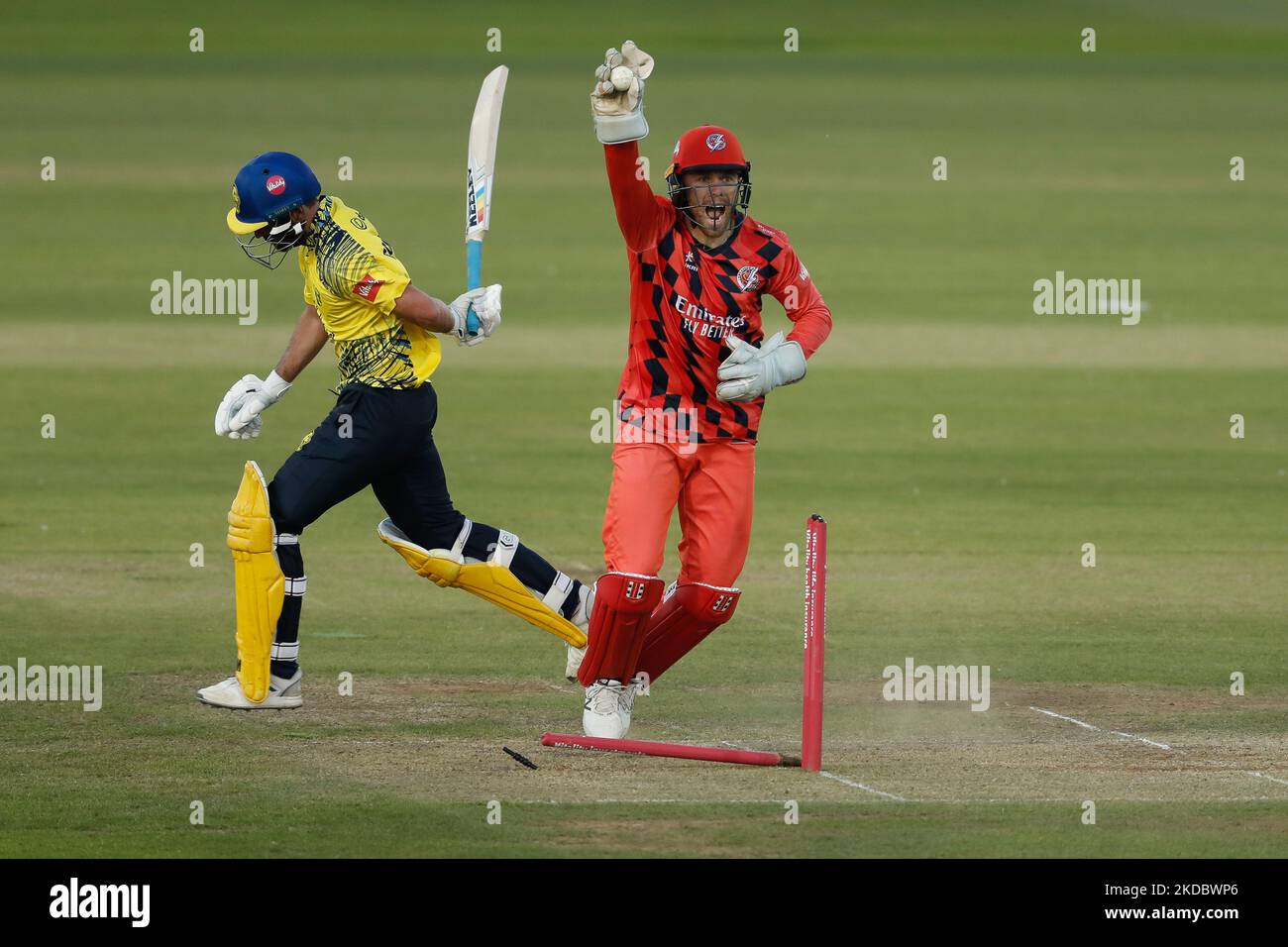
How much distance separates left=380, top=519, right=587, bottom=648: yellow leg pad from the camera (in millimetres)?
9320

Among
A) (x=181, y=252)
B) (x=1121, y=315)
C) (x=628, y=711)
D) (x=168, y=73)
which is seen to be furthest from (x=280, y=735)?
(x=168, y=73)

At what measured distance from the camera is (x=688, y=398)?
8547 mm

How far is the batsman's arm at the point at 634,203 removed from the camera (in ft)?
27.2

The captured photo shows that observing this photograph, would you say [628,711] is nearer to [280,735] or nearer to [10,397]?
[280,735]

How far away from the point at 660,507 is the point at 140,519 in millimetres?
7200

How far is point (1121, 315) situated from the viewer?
26.1 metres

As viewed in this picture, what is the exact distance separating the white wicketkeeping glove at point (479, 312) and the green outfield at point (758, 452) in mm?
1599

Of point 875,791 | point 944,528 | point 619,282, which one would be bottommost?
point 875,791

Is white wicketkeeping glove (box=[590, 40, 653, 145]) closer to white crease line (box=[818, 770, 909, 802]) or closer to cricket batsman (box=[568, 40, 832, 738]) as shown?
cricket batsman (box=[568, 40, 832, 738])

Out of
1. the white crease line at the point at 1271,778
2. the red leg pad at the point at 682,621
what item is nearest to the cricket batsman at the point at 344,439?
the red leg pad at the point at 682,621
